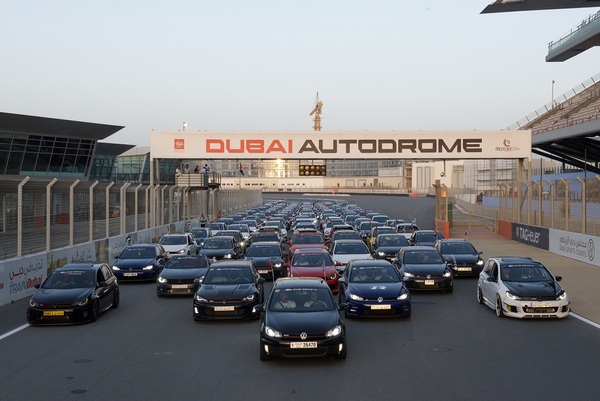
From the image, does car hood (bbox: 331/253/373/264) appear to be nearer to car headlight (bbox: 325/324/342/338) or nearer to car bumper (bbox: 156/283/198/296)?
car bumper (bbox: 156/283/198/296)

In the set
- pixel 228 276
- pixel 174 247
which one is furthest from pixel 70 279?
pixel 174 247

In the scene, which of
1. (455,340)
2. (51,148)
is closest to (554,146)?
(51,148)

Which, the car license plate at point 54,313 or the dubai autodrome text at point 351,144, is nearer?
the car license plate at point 54,313

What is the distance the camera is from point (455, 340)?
44.8 ft

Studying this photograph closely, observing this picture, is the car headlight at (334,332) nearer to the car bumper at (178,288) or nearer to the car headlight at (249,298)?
the car headlight at (249,298)

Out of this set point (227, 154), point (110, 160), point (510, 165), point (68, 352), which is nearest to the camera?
point (68, 352)

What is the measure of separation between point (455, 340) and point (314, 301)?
Result: 2.84 meters

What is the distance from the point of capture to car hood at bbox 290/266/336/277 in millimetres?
20422

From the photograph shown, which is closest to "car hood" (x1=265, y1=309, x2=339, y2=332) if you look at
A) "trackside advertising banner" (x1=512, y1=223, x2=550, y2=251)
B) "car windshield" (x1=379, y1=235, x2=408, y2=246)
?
"car windshield" (x1=379, y1=235, x2=408, y2=246)

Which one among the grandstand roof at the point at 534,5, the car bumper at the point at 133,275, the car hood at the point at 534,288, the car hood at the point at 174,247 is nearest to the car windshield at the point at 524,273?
the car hood at the point at 534,288

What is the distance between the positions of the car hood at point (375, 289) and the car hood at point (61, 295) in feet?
19.6

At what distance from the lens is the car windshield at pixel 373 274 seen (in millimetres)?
16984

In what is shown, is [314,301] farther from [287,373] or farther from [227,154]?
[227,154]

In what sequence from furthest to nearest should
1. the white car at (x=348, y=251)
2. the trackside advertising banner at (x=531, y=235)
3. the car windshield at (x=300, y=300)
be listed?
the trackside advertising banner at (x=531, y=235) < the white car at (x=348, y=251) < the car windshield at (x=300, y=300)
